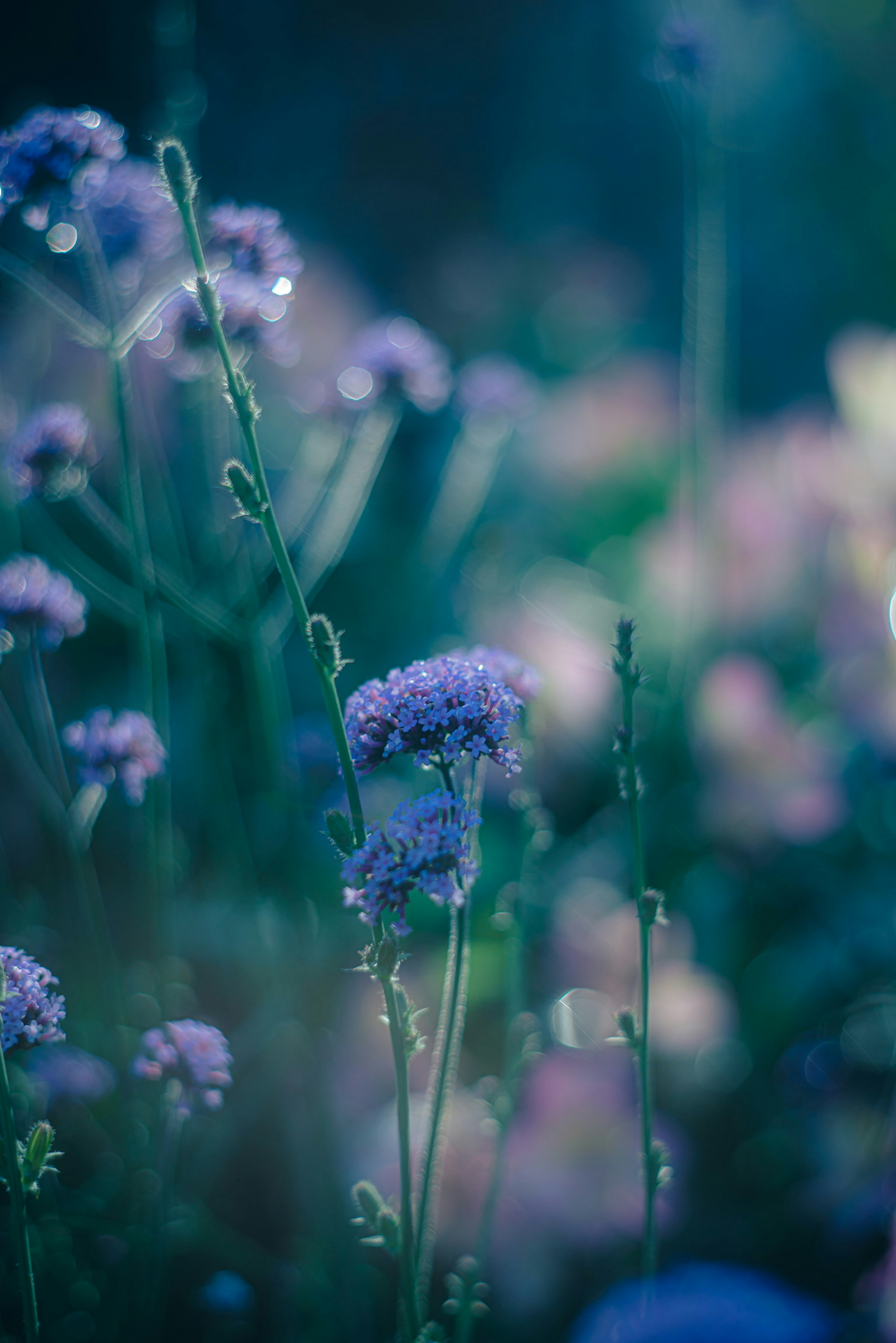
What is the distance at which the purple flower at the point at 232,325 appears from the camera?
0.49 meters

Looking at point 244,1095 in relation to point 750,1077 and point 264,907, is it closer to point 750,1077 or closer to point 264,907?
point 264,907

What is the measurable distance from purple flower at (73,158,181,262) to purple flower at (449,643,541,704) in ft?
1.06

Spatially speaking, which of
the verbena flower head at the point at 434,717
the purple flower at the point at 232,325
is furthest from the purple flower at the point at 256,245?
the verbena flower head at the point at 434,717

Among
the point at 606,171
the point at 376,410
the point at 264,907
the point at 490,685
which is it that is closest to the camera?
the point at 490,685

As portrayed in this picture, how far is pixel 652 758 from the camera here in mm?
804

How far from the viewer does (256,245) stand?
443 mm

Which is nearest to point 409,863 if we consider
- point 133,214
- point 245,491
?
point 245,491

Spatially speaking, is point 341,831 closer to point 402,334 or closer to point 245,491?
point 245,491

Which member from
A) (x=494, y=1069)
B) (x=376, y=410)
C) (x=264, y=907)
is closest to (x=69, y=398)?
(x=376, y=410)

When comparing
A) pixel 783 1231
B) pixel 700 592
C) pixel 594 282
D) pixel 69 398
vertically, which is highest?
pixel 594 282

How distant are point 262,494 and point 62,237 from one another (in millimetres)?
352

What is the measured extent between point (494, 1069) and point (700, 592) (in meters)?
0.43

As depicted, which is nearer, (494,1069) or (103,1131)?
(103,1131)

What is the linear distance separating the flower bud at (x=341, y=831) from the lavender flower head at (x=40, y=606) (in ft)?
0.91
